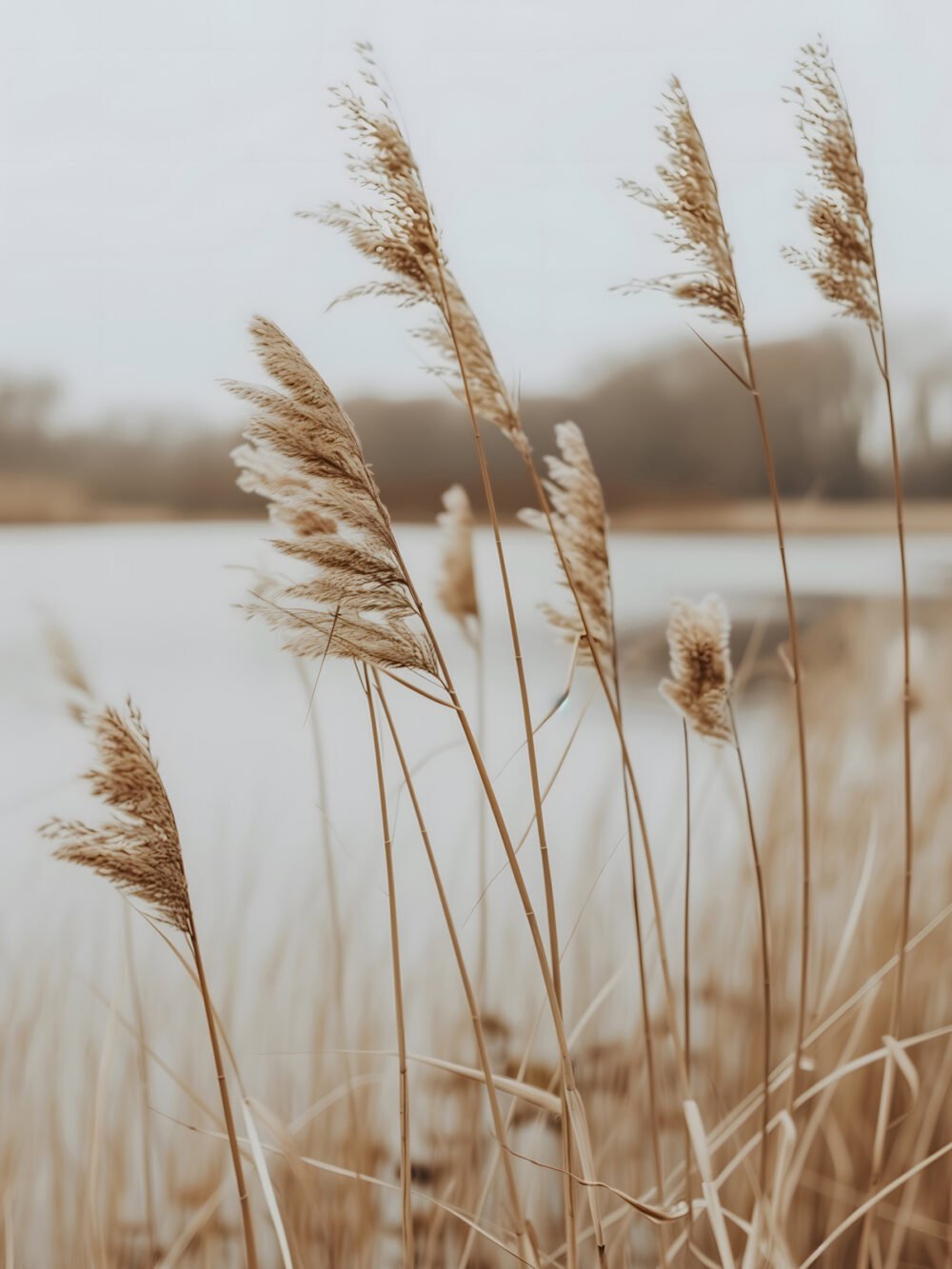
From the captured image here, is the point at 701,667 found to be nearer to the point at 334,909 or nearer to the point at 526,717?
the point at 526,717

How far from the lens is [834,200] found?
86cm

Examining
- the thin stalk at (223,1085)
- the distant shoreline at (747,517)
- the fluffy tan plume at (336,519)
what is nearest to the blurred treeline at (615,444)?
the distant shoreline at (747,517)

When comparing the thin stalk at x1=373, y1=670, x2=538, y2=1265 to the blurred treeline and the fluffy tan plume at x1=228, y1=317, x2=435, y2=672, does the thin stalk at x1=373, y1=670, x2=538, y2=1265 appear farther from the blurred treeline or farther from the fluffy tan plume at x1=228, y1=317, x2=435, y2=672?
the blurred treeline

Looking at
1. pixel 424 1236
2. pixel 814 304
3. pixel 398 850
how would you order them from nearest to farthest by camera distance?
pixel 424 1236
pixel 398 850
pixel 814 304

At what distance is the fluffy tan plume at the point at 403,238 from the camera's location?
2.32 ft

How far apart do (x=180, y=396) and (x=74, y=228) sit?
0.23 m

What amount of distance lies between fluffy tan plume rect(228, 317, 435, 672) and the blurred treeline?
0.63 metres

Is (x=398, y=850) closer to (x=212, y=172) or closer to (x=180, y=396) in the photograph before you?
(x=180, y=396)

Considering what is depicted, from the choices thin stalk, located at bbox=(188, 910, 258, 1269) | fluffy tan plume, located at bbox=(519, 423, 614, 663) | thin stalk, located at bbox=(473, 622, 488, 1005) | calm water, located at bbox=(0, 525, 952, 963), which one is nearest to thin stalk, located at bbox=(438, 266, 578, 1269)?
fluffy tan plume, located at bbox=(519, 423, 614, 663)

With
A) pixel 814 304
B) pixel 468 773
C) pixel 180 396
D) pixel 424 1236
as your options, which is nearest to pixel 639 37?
pixel 814 304

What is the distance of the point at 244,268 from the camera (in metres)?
1.34

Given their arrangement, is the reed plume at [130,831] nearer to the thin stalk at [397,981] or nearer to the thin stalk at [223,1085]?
the thin stalk at [223,1085]

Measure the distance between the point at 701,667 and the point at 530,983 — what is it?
0.65 m

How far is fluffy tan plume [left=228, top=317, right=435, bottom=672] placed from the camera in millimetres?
652
